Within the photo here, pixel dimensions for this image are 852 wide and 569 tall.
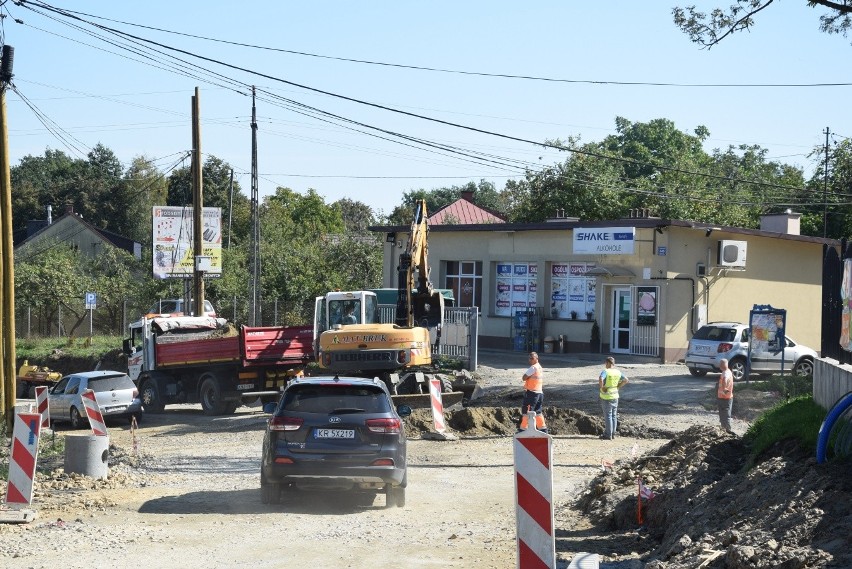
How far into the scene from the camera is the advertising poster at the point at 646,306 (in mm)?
37094

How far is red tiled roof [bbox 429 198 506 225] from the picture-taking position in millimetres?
63969

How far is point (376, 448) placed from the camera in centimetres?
1275

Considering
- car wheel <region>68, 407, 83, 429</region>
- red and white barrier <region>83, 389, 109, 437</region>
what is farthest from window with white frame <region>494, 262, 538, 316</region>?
red and white barrier <region>83, 389, 109, 437</region>

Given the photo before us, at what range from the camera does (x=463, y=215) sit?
6675 centimetres

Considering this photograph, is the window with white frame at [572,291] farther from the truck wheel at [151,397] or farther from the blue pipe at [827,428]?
the blue pipe at [827,428]

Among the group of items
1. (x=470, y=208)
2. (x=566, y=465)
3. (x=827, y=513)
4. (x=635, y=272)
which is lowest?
(x=566, y=465)

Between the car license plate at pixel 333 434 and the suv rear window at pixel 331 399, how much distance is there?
0.27 m

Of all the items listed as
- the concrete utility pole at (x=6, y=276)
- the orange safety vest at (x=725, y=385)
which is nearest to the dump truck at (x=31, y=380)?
the concrete utility pole at (x=6, y=276)

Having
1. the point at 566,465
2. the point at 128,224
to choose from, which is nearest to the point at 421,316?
the point at 566,465

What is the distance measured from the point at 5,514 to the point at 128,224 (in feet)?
253

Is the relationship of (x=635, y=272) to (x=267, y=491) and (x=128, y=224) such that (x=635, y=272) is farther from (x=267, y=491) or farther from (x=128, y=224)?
(x=128, y=224)

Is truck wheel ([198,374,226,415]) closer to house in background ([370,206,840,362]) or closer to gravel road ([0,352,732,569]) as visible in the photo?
gravel road ([0,352,732,569])

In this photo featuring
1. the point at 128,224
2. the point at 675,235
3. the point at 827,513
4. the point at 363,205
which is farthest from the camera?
the point at 363,205

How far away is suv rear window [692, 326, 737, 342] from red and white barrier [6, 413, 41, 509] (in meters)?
22.9
